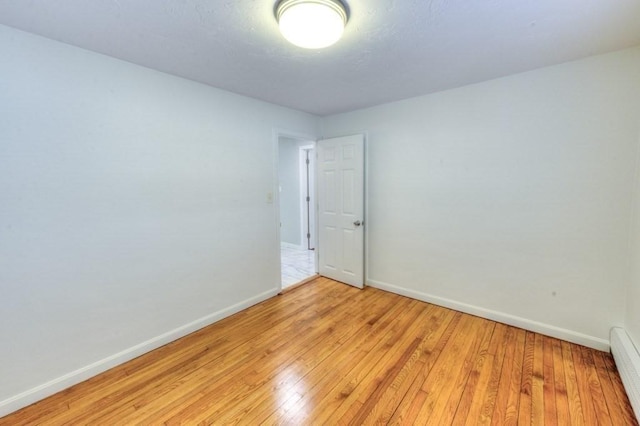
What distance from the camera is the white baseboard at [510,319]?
2.21m

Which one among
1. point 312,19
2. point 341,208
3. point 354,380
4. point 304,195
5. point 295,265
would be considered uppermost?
point 312,19

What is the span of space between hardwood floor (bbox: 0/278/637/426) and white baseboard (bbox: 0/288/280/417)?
0.17 ft

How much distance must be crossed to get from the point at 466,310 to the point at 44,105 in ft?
12.8

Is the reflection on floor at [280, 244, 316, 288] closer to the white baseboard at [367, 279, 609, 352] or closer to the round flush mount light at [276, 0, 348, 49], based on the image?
the white baseboard at [367, 279, 609, 352]

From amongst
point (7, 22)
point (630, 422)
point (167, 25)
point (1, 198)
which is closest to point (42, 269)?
point (1, 198)

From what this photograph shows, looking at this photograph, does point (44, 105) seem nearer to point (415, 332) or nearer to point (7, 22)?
point (7, 22)

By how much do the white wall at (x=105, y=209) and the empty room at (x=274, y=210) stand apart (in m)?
0.01

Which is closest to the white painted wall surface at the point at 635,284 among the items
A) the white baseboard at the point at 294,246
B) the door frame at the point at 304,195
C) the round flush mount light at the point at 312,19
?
the round flush mount light at the point at 312,19

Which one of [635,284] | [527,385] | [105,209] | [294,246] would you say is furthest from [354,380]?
[294,246]

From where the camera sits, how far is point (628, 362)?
1769 millimetres

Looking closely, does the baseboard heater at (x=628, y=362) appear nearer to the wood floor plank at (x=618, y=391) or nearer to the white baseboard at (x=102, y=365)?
the wood floor plank at (x=618, y=391)

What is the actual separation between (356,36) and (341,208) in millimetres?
2236

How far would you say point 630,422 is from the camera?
5.04 ft

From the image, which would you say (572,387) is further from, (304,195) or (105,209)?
(304,195)
